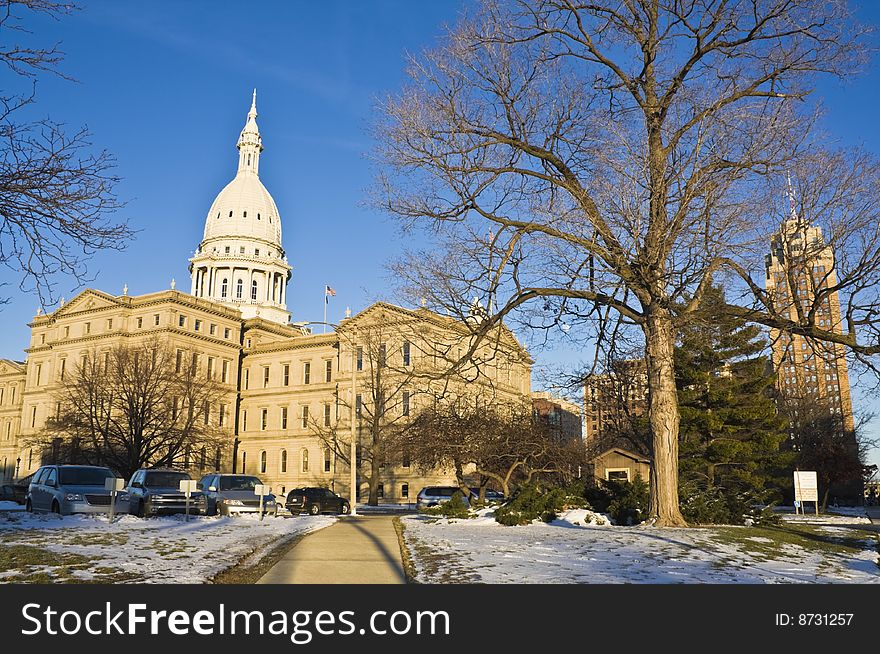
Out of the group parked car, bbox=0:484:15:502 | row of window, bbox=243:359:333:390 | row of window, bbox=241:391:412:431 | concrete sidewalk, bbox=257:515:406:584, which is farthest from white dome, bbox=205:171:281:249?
concrete sidewalk, bbox=257:515:406:584

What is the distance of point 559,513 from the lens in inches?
823

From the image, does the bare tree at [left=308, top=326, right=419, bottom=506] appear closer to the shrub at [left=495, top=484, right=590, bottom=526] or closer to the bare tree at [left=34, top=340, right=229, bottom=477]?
the bare tree at [left=34, top=340, right=229, bottom=477]

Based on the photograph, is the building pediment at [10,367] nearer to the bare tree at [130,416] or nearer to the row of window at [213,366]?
the row of window at [213,366]

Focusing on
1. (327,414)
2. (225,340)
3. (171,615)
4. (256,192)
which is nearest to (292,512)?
(171,615)

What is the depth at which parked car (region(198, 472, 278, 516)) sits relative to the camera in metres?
27.7

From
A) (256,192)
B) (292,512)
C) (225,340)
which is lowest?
(292,512)

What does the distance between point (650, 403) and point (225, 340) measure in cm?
7609

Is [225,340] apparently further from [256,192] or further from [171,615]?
[171,615]

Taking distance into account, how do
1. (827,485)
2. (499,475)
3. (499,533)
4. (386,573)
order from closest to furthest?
(386,573), (499,533), (499,475), (827,485)

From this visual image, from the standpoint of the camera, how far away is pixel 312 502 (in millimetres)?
36156

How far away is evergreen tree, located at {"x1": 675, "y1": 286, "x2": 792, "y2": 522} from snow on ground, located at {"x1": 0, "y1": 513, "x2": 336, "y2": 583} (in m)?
20.5

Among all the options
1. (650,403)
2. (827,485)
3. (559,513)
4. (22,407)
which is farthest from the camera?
(22,407)

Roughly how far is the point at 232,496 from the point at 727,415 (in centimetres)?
2228

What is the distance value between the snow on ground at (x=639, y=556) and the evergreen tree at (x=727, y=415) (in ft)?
53.9
